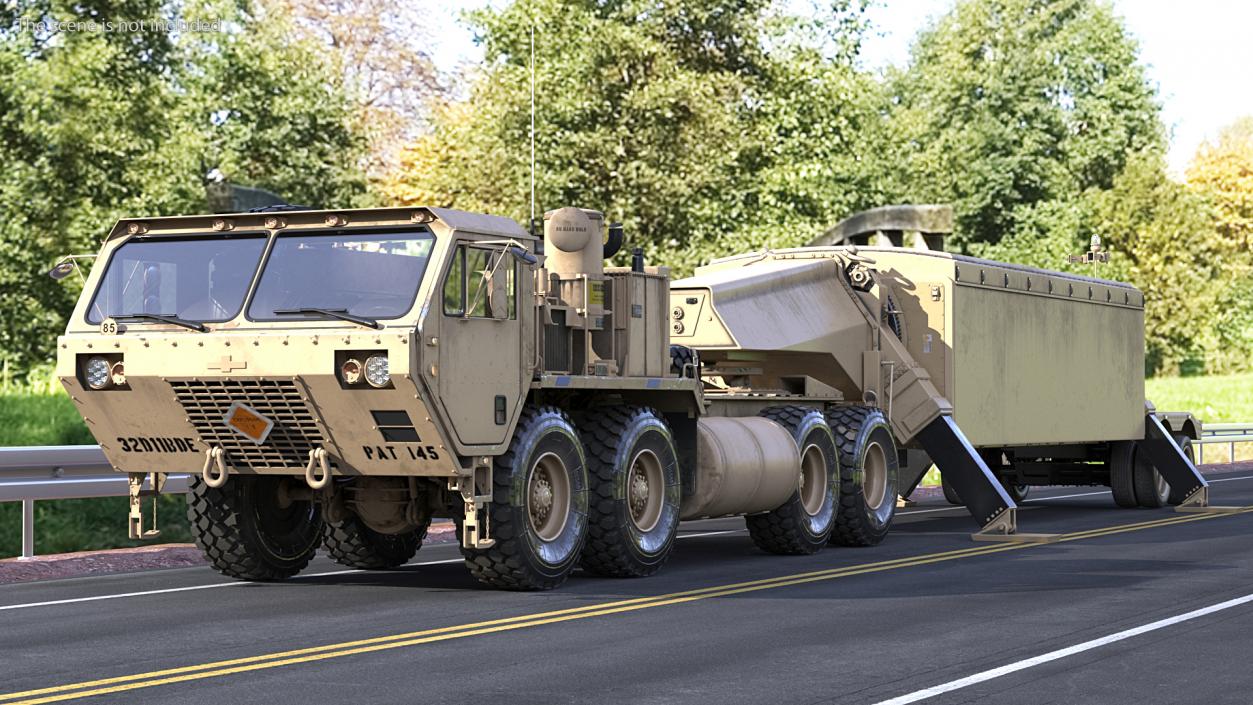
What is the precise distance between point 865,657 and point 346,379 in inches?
171

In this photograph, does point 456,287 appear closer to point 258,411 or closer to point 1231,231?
point 258,411

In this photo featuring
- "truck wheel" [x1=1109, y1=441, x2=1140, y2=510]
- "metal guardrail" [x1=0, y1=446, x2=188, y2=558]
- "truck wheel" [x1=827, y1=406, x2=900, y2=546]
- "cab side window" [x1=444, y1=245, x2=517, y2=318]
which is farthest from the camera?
"truck wheel" [x1=1109, y1=441, x2=1140, y2=510]

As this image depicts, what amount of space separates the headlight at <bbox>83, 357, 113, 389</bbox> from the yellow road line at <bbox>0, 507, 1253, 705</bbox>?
11.9 ft

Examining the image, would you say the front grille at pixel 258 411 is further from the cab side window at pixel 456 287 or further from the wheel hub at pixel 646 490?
the wheel hub at pixel 646 490

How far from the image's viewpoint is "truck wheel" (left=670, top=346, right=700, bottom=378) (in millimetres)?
16484

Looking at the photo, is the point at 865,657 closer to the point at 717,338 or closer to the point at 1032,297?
the point at 717,338

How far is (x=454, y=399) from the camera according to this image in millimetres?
12828

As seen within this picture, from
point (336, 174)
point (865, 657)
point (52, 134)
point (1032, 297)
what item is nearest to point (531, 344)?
point (865, 657)

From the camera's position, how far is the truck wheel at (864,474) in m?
18.5

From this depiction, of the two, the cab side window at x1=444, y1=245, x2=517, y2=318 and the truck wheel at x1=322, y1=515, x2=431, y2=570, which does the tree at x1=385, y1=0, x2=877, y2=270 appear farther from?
the cab side window at x1=444, y1=245, x2=517, y2=318

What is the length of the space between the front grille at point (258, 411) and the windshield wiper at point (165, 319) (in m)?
0.42

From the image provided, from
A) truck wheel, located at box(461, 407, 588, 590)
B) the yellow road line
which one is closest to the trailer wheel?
the yellow road line

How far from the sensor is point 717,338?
18719mm

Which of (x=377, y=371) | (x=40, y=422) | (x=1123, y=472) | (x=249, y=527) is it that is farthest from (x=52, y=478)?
(x=1123, y=472)
